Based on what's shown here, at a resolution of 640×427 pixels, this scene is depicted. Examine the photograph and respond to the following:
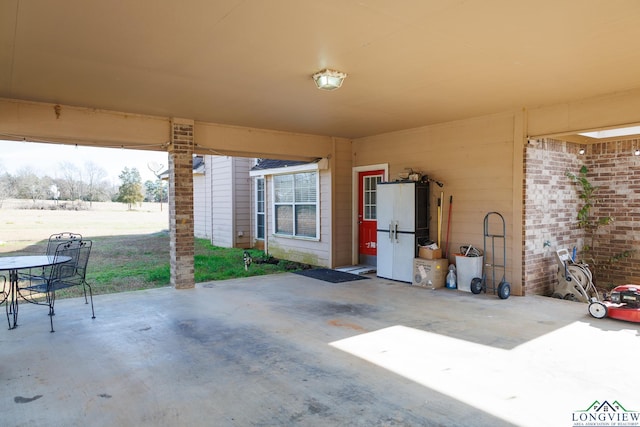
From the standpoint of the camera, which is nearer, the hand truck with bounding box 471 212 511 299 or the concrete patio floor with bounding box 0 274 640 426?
the concrete patio floor with bounding box 0 274 640 426

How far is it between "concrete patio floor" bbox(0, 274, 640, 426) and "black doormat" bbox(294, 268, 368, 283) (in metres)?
1.80

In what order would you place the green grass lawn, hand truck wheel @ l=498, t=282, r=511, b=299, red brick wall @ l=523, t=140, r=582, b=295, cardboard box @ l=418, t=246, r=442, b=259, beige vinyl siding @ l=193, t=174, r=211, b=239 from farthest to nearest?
beige vinyl siding @ l=193, t=174, r=211, b=239 → the green grass lawn → cardboard box @ l=418, t=246, r=442, b=259 → red brick wall @ l=523, t=140, r=582, b=295 → hand truck wheel @ l=498, t=282, r=511, b=299

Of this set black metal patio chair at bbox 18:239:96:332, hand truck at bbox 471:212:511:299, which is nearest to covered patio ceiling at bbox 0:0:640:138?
hand truck at bbox 471:212:511:299

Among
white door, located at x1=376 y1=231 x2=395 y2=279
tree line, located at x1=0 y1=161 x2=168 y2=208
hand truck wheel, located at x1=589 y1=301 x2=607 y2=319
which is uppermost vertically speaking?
tree line, located at x1=0 y1=161 x2=168 y2=208

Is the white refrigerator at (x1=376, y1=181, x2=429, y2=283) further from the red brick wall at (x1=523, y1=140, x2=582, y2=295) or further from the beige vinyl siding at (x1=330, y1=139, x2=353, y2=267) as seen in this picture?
the red brick wall at (x1=523, y1=140, x2=582, y2=295)

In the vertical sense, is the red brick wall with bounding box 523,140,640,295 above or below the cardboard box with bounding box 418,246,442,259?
above

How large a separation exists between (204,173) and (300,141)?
268 inches

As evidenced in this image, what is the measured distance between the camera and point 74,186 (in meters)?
21.5

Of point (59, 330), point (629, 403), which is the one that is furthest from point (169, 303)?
point (629, 403)

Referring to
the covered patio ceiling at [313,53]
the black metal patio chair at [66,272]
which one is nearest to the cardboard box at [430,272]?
the covered patio ceiling at [313,53]

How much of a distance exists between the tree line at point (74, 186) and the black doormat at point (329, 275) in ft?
49.6

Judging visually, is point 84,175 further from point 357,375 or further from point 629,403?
point 629,403

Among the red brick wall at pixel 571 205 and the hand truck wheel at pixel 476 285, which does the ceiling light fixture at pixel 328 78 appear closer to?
the red brick wall at pixel 571 205

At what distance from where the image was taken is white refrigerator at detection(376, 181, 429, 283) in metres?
6.98
